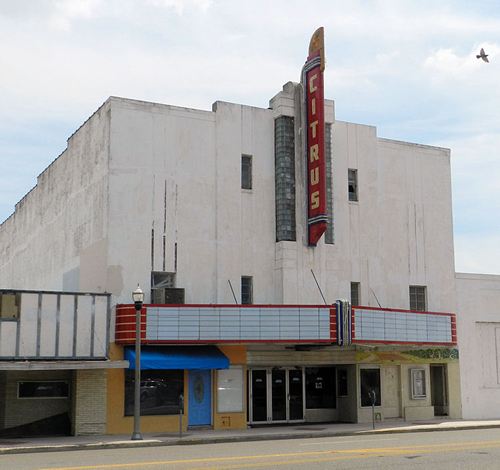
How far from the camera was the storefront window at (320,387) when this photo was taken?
32188mm

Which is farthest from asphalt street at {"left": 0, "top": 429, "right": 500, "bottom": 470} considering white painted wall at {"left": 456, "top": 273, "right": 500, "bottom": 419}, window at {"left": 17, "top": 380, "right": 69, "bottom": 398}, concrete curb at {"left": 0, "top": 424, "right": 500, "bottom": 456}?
white painted wall at {"left": 456, "top": 273, "right": 500, "bottom": 419}

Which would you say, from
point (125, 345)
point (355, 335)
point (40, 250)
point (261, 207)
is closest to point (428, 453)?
point (355, 335)

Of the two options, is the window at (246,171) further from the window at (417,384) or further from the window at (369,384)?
the window at (417,384)

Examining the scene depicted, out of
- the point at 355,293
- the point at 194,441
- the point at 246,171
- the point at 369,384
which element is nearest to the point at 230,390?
the point at 194,441

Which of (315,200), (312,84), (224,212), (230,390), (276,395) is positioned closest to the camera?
(230,390)

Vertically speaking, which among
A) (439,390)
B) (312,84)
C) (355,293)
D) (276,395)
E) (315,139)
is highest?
(312,84)

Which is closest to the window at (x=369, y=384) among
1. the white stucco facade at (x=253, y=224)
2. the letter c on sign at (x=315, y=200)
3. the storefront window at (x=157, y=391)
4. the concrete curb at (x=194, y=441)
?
the white stucco facade at (x=253, y=224)

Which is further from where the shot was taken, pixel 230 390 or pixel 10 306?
pixel 230 390

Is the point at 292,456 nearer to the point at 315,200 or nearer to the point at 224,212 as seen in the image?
the point at 224,212

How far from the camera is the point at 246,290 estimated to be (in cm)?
3066

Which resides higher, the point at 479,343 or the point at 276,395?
the point at 479,343

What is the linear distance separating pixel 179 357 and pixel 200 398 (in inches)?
86.1

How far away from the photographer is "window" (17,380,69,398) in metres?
27.2

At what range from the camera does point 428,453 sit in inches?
754
